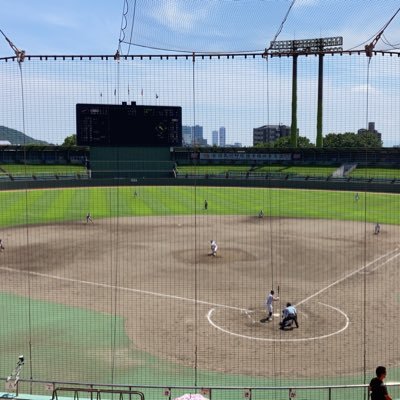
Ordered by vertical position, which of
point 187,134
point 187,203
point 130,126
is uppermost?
point 130,126

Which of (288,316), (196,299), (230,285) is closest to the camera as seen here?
(288,316)

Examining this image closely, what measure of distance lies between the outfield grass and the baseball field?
61.1 inches

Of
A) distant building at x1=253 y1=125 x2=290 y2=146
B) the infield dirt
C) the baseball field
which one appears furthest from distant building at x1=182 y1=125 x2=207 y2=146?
the baseball field

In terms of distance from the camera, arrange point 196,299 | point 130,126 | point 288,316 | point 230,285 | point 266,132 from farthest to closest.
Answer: point 130,126, point 266,132, point 230,285, point 196,299, point 288,316

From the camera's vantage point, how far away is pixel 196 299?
15961mm

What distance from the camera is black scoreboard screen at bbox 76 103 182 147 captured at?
133 ft

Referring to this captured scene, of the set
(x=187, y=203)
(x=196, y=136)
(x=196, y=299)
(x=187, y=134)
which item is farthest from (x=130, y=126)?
(x=196, y=136)

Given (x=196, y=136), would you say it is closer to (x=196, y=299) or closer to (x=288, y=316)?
(x=196, y=299)

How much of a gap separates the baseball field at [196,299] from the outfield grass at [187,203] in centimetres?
155

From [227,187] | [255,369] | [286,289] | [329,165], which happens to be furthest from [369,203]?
[255,369]

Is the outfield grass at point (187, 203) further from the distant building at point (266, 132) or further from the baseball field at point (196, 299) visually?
the distant building at point (266, 132)

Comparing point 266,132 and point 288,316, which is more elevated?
point 266,132

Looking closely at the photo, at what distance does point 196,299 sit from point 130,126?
103 ft

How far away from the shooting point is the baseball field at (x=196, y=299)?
1173 cm
